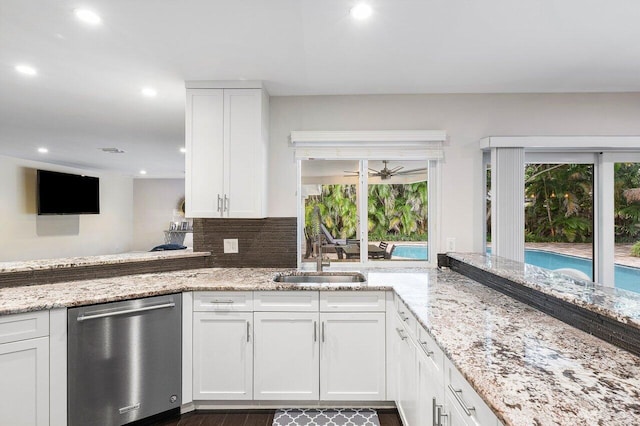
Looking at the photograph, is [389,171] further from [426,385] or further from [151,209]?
[151,209]

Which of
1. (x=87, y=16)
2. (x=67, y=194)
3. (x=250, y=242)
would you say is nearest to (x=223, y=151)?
(x=250, y=242)

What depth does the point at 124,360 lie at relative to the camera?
2004 mm

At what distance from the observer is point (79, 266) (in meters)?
2.38

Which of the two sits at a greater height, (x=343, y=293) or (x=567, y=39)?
(x=567, y=39)

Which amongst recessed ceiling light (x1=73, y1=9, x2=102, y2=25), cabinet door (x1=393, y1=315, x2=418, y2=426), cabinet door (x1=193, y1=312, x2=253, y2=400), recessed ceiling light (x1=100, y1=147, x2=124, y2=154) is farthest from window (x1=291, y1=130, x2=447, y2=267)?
recessed ceiling light (x1=100, y1=147, x2=124, y2=154)

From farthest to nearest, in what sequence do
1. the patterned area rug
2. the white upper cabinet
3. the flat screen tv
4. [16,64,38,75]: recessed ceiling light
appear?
the flat screen tv < the white upper cabinet < [16,64,38,75]: recessed ceiling light < the patterned area rug

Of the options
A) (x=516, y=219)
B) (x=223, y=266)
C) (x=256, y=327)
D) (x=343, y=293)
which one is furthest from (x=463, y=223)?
(x=223, y=266)

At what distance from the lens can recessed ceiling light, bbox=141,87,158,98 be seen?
8.96ft

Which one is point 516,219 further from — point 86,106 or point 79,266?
point 86,106

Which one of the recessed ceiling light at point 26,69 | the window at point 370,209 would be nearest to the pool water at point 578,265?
the window at point 370,209

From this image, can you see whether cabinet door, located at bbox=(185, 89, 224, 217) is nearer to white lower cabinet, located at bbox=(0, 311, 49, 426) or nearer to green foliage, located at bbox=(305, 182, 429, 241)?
green foliage, located at bbox=(305, 182, 429, 241)

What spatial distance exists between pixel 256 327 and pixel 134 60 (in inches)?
77.0

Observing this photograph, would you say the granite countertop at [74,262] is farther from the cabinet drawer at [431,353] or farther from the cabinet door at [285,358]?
the cabinet drawer at [431,353]

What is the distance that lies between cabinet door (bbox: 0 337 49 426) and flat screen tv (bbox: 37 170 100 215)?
5835 millimetres
